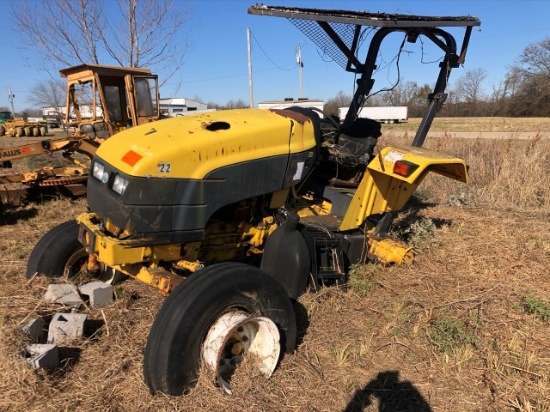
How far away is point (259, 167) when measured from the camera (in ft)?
10.2

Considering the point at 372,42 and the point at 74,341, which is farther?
the point at 372,42

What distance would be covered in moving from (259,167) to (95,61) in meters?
10.3

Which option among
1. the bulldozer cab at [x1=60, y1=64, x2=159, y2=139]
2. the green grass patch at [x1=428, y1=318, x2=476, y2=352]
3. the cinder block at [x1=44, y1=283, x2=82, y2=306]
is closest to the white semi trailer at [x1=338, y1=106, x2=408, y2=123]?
the bulldozer cab at [x1=60, y1=64, x2=159, y2=139]

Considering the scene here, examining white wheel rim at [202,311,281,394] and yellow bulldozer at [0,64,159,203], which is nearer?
white wheel rim at [202,311,281,394]

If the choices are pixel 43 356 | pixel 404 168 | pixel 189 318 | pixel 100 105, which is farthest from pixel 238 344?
pixel 100 105

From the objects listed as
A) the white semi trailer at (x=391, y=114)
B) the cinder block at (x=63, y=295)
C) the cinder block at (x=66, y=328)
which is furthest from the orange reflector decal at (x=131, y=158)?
the white semi trailer at (x=391, y=114)

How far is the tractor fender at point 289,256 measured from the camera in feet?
10.9

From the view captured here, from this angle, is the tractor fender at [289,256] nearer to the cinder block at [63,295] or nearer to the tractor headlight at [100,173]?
the tractor headlight at [100,173]

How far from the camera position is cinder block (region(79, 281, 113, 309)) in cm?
339

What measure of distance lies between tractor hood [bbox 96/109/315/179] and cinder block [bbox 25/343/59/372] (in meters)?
1.15

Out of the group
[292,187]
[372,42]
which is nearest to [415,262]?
[292,187]

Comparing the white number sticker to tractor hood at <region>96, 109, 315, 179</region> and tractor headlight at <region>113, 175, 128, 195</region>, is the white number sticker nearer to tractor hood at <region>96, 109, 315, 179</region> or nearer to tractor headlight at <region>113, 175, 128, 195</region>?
tractor hood at <region>96, 109, 315, 179</region>

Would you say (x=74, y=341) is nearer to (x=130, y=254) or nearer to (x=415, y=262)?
(x=130, y=254)

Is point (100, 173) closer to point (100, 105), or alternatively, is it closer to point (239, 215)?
point (239, 215)
